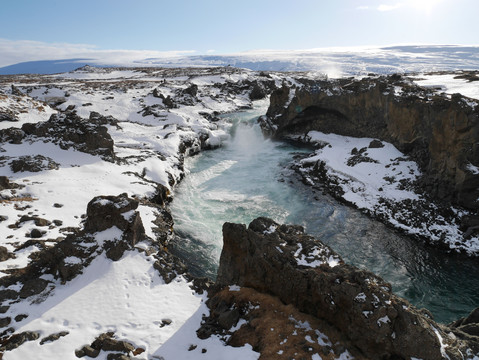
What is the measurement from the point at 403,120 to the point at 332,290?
2495 cm

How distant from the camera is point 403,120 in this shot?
2877 cm

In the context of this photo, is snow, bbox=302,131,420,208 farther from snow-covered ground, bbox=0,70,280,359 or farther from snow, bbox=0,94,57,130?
snow, bbox=0,94,57,130

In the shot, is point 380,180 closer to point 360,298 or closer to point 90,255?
point 360,298

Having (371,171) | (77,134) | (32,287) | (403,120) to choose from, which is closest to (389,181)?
(371,171)

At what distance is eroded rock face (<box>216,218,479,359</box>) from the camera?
8.62 meters

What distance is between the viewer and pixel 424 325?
28.3 feet

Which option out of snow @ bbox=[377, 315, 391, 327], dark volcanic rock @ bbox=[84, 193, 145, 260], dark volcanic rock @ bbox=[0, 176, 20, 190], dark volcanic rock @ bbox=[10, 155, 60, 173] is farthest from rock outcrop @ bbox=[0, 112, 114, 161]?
snow @ bbox=[377, 315, 391, 327]

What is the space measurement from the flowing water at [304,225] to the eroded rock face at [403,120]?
6.09m

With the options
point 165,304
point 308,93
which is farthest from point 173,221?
point 308,93

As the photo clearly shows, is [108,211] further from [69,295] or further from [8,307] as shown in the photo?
[8,307]

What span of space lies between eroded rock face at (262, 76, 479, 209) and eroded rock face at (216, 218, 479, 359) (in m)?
15.8

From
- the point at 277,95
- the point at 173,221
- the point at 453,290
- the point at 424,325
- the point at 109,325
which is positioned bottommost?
the point at 453,290

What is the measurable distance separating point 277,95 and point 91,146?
28.6 meters

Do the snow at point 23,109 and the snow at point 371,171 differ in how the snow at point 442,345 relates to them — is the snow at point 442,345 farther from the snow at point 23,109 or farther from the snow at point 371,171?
the snow at point 23,109
